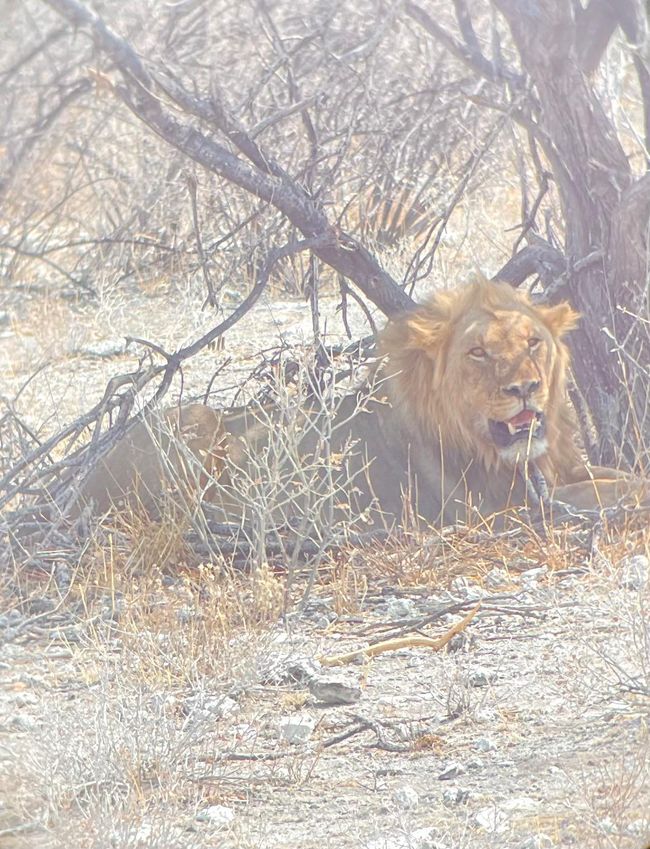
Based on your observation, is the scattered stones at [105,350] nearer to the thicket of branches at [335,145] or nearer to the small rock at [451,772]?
the thicket of branches at [335,145]

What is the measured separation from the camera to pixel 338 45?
7719mm

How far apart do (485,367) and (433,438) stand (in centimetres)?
43

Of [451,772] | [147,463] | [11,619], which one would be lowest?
[451,772]

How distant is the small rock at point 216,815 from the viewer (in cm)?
357

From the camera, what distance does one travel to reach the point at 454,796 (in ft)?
11.8

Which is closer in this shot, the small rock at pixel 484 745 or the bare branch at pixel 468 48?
the small rock at pixel 484 745

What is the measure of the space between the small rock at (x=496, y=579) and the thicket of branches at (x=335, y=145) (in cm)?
84

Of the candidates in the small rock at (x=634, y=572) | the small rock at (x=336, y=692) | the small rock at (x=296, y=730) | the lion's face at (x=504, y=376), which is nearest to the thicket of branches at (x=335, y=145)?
the lion's face at (x=504, y=376)

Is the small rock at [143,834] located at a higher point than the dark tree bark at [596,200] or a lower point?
lower

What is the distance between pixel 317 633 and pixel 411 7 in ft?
10.1

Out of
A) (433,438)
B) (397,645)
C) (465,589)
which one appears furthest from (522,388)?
(397,645)

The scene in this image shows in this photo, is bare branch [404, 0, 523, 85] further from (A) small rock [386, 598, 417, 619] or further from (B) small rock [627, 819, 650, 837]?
(B) small rock [627, 819, 650, 837]

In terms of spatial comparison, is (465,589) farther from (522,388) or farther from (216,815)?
(216,815)

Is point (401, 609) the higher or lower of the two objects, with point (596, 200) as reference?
lower
